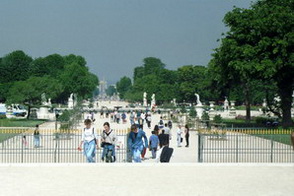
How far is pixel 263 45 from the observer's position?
143 ft

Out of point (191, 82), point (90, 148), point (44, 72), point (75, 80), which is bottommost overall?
point (90, 148)

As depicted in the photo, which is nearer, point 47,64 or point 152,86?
point 47,64

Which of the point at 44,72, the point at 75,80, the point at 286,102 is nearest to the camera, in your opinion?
the point at 286,102

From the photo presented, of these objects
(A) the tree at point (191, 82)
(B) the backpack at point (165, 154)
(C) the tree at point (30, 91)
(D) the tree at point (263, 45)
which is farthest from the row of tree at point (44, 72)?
(B) the backpack at point (165, 154)

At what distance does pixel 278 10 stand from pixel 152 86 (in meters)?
104

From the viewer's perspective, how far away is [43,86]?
65062mm

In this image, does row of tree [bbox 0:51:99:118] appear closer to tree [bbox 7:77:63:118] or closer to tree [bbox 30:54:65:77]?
tree [bbox 30:54:65:77]

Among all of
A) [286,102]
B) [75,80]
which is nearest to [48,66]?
[75,80]

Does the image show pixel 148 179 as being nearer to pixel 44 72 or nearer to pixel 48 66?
pixel 44 72

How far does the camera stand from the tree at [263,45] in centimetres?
4297

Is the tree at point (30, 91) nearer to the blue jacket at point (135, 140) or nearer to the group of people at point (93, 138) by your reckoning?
the blue jacket at point (135, 140)

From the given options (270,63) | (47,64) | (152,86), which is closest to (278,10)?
(270,63)

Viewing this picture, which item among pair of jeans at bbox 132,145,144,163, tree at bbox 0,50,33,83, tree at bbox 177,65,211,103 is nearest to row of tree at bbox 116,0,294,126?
pair of jeans at bbox 132,145,144,163

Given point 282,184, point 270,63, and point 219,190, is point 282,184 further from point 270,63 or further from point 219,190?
point 270,63
